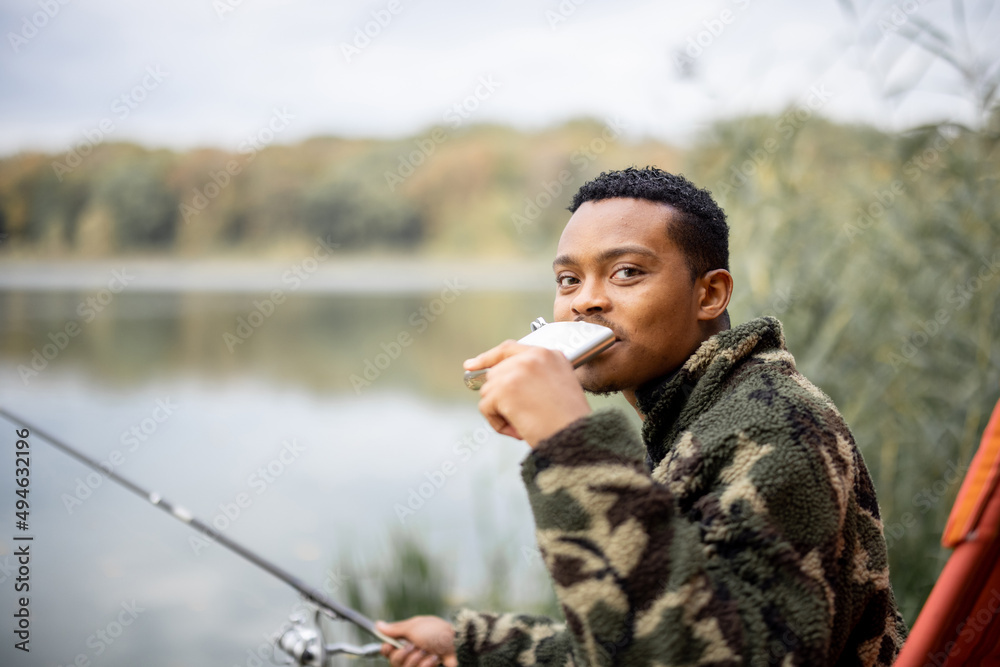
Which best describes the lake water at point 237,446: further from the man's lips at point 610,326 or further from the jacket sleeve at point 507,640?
the man's lips at point 610,326

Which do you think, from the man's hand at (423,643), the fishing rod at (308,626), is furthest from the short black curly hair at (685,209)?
the fishing rod at (308,626)

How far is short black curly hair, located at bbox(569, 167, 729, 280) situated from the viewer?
1.17 meters

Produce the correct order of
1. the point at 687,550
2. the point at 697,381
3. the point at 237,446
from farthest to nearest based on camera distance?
the point at 237,446, the point at 697,381, the point at 687,550

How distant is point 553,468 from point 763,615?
10.4 inches

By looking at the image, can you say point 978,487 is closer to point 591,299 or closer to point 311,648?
Answer: point 591,299

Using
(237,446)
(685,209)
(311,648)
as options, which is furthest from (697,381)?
(237,446)

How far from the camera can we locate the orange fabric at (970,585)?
795 millimetres

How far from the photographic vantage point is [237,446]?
16.5 feet

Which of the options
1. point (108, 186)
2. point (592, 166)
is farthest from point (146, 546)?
point (592, 166)

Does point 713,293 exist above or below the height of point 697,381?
above

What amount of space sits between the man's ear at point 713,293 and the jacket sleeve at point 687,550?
32 cm

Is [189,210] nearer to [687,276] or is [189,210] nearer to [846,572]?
[687,276]

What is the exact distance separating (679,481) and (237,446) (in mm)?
4564

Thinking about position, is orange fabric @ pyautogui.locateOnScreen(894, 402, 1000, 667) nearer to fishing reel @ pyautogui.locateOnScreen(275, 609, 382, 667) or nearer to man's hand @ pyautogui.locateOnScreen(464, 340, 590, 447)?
man's hand @ pyautogui.locateOnScreen(464, 340, 590, 447)
